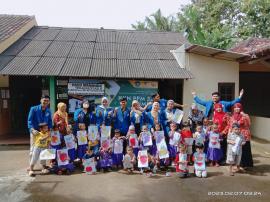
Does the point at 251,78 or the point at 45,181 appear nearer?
the point at 45,181

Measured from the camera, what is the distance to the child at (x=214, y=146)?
7.48 meters

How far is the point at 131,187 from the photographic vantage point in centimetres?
609

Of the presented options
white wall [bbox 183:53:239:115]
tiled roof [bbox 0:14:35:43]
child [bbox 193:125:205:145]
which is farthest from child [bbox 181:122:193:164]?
tiled roof [bbox 0:14:35:43]

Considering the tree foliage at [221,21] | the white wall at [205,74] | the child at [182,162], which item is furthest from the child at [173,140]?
the tree foliage at [221,21]

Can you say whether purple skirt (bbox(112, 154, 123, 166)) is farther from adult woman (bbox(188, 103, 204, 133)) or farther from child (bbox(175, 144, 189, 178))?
adult woman (bbox(188, 103, 204, 133))

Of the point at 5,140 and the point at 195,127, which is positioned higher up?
the point at 195,127

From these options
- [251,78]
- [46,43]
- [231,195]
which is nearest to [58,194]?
[231,195]

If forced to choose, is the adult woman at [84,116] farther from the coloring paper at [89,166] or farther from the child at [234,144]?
the child at [234,144]

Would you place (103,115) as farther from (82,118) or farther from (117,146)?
(117,146)

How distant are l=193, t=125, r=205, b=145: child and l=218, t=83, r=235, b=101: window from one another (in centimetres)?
449

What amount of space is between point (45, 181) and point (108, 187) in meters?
1.35

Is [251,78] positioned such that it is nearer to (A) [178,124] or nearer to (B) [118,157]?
(A) [178,124]

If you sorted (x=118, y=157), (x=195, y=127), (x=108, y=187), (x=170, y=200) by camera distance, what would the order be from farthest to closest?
(x=195, y=127) → (x=118, y=157) → (x=108, y=187) → (x=170, y=200)

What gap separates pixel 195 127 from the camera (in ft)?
25.6
